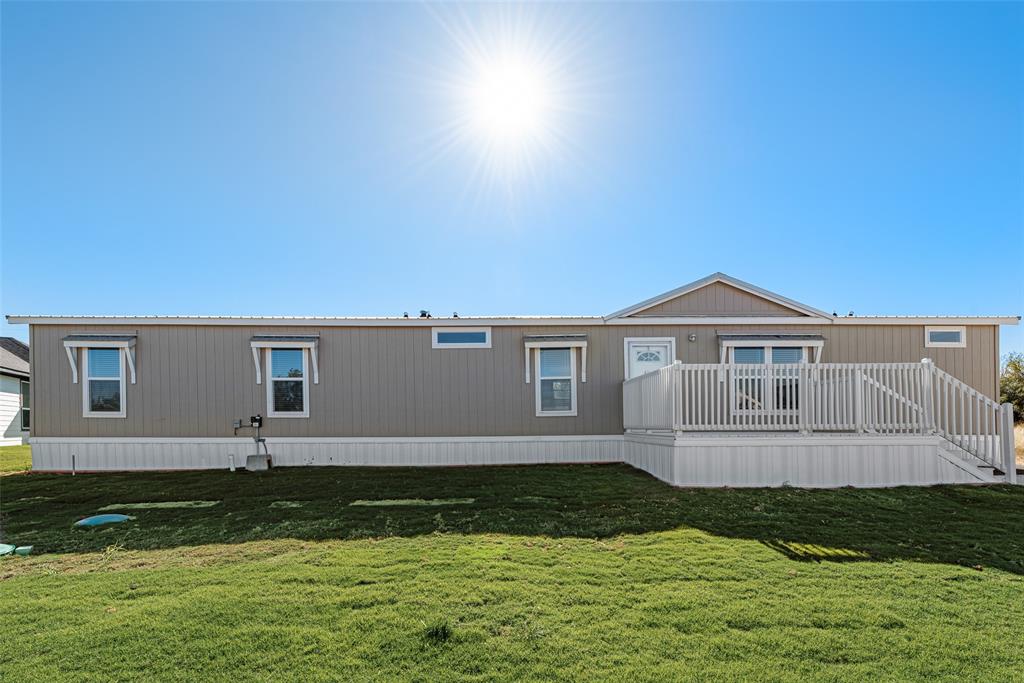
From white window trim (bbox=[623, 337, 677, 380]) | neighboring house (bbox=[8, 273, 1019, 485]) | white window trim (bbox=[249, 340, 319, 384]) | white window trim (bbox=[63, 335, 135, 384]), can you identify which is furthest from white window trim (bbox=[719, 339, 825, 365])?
white window trim (bbox=[63, 335, 135, 384])

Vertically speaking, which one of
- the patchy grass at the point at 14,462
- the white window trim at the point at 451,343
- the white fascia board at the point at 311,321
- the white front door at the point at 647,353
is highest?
the white fascia board at the point at 311,321

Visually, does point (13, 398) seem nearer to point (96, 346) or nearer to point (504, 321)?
point (96, 346)

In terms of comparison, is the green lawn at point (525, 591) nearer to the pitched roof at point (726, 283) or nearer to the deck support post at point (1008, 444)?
the deck support post at point (1008, 444)

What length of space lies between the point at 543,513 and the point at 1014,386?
19.0 meters

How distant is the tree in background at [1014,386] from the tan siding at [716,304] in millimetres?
12039

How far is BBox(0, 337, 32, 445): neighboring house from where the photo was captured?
17.4 meters

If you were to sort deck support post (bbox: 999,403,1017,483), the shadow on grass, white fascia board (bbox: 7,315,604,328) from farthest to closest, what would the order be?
white fascia board (bbox: 7,315,604,328), deck support post (bbox: 999,403,1017,483), the shadow on grass

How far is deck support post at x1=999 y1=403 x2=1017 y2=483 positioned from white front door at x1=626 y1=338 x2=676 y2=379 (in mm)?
4764

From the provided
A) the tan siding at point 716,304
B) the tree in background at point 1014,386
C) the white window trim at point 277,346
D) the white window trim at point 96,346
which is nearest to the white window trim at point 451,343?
the white window trim at point 277,346

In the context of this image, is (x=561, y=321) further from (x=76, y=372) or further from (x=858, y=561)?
(x=76, y=372)

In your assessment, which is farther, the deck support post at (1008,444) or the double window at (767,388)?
the double window at (767,388)

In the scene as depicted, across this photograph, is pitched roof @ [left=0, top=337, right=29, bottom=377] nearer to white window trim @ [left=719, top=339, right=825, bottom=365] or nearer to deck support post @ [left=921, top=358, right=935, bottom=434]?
white window trim @ [left=719, top=339, right=825, bottom=365]

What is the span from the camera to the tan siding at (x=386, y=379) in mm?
9430

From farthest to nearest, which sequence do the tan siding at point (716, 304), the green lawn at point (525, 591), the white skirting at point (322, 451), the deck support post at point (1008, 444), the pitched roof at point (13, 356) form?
the pitched roof at point (13, 356)
the tan siding at point (716, 304)
the white skirting at point (322, 451)
the deck support post at point (1008, 444)
the green lawn at point (525, 591)
